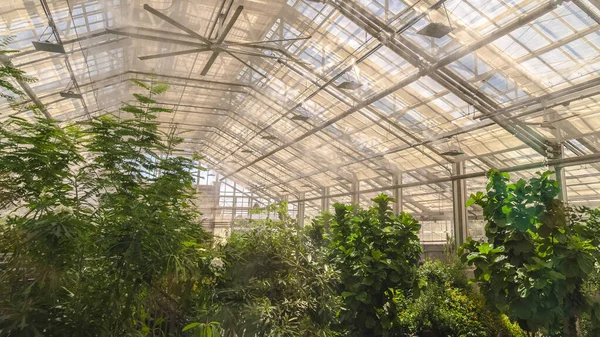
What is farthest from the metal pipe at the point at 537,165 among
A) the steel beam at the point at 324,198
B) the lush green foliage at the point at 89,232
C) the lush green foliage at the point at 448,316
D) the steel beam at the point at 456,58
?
the lush green foliage at the point at 89,232

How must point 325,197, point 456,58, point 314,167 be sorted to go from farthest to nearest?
point 325,197 → point 314,167 → point 456,58

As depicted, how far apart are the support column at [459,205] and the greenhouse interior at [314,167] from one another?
0.05m

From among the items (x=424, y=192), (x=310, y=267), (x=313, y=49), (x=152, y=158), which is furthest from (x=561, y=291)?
(x=424, y=192)

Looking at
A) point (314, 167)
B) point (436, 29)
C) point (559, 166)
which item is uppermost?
point (314, 167)

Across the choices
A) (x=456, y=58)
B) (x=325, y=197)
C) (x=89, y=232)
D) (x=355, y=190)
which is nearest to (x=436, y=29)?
(x=456, y=58)

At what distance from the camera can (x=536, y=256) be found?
148 inches

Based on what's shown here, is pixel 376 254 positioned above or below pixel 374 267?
above

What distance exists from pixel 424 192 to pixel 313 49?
5.71 metres

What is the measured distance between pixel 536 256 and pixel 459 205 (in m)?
6.20

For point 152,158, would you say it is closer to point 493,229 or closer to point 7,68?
point 7,68

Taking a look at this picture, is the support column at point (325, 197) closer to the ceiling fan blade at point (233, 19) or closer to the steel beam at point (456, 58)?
the steel beam at point (456, 58)

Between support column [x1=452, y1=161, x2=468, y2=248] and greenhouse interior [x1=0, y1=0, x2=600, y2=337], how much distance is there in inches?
1.9

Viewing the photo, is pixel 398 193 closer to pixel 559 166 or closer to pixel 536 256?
pixel 559 166

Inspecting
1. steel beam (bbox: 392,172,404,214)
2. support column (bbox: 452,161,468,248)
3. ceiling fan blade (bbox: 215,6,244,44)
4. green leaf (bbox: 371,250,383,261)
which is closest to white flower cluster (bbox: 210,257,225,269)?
green leaf (bbox: 371,250,383,261)
